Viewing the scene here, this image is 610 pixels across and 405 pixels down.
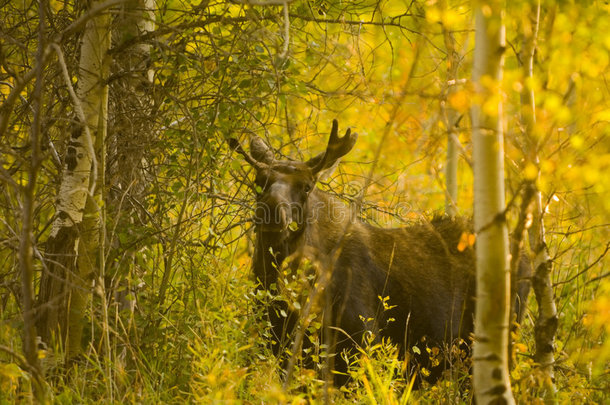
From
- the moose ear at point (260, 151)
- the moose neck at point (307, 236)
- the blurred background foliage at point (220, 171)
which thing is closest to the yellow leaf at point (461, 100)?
the blurred background foliage at point (220, 171)

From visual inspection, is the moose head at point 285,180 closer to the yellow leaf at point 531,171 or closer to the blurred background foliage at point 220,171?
the blurred background foliage at point 220,171

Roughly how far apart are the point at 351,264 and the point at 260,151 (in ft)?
4.63

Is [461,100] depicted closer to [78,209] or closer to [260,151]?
[78,209]

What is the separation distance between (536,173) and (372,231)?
11.4ft

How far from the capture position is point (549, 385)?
12.3 ft

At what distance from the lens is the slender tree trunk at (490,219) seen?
10.0 ft

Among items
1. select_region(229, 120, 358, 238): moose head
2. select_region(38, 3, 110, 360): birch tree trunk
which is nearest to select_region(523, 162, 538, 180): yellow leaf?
select_region(229, 120, 358, 238): moose head

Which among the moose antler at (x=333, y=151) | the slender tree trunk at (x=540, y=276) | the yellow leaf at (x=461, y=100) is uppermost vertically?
the moose antler at (x=333, y=151)

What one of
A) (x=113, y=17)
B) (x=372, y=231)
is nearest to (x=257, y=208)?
(x=372, y=231)

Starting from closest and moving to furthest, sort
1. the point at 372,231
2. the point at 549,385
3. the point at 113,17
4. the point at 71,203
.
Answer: the point at 549,385, the point at 71,203, the point at 113,17, the point at 372,231

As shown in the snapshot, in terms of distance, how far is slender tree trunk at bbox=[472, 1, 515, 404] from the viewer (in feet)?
10.0

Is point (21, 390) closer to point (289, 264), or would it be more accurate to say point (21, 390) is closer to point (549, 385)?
point (289, 264)

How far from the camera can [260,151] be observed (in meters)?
6.41

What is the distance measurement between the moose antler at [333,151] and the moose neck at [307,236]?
316 millimetres
